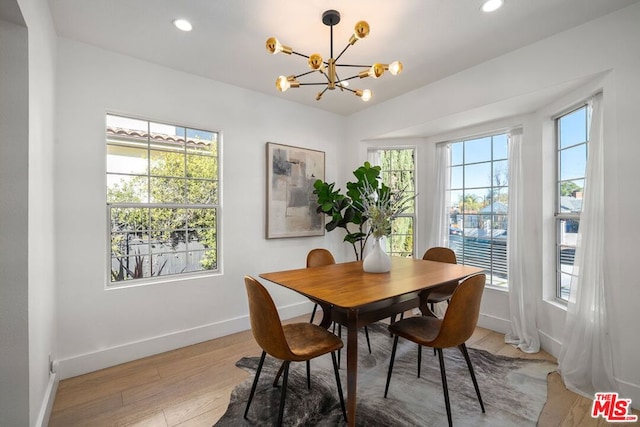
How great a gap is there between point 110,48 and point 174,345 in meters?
2.83

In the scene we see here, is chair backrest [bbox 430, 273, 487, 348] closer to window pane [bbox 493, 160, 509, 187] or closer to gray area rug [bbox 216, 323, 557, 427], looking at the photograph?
gray area rug [bbox 216, 323, 557, 427]

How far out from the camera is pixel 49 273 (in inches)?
81.4

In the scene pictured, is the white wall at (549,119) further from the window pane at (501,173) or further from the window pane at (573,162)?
the window pane at (501,173)

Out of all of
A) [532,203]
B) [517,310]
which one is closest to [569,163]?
[532,203]

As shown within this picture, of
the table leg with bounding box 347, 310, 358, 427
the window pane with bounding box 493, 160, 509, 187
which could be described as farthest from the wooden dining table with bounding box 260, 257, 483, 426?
the window pane with bounding box 493, 160, 509, 187

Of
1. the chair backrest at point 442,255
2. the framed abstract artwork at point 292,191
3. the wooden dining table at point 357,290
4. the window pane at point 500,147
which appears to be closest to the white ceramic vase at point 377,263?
the wooden dining table at point 357,290

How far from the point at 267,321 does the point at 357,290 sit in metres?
0.58

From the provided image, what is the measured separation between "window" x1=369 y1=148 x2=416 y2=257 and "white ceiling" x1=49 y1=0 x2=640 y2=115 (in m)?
1.34

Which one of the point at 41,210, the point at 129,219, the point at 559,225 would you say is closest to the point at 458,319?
the point at 559,225

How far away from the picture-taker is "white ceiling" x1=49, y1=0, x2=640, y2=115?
2.03 meters

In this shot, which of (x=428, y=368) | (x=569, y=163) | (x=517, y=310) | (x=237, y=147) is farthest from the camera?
(x=237, y=147)

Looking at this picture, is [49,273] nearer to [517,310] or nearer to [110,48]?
[110,48]

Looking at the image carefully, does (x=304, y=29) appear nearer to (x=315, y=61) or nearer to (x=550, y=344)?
(x=315, y=61)

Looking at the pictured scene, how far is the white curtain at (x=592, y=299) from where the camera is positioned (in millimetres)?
2100
